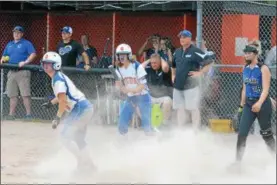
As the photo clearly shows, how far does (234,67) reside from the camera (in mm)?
14586

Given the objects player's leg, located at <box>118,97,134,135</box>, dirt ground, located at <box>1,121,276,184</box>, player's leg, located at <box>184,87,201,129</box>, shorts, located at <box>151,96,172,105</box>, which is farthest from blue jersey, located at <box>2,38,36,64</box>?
player's leg, located at <box>118,97,134,135</box>

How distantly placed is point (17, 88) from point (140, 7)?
138 inches

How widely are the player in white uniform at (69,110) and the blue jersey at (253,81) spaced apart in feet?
7.56

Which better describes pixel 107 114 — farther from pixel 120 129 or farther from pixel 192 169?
pixel 192 169

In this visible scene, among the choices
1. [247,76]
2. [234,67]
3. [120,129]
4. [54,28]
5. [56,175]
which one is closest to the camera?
[56,175]

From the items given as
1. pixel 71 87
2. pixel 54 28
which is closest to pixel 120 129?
pixel 71 87

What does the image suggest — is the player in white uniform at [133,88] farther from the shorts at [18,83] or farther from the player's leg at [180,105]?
the shorts at [18,83]

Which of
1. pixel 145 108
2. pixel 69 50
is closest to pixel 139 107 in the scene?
pixel 145 108

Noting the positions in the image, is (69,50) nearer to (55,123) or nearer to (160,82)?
(160,82)

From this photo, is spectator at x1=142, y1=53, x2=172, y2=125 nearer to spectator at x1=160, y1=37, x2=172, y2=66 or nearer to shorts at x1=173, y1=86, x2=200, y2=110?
spectator at x1=160, y1=37, x2=172, y2=66

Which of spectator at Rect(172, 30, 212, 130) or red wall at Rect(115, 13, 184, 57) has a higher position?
red wall at Rect(115, 13, 184, 57)

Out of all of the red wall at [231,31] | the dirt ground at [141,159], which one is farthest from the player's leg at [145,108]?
the red wall at [231,31]

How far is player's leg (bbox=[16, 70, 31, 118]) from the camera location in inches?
627

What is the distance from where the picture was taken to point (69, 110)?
10.1m
